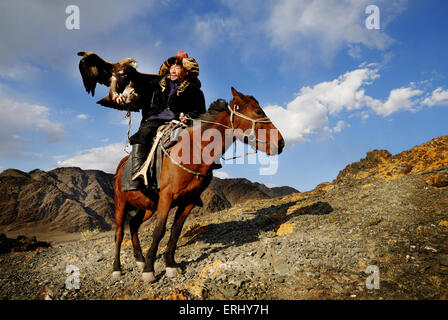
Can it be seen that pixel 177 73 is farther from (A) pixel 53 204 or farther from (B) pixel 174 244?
(A) pixel 53 204

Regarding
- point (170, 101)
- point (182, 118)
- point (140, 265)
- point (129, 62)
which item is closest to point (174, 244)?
point (140, 265)

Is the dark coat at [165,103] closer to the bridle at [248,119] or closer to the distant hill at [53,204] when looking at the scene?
the bridle at [248,119]

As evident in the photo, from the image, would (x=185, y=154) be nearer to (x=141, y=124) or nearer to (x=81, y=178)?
(x=141, y=124)

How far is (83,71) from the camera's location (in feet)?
16.9

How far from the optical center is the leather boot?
4.85m

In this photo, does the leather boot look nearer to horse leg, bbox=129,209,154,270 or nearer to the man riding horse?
the man riding horse

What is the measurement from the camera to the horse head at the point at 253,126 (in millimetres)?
4410

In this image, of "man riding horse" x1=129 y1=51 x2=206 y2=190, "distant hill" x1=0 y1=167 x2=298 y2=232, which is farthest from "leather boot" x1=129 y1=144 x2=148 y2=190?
"distant hill" x1=0 y1=167 x2=298 y2=232

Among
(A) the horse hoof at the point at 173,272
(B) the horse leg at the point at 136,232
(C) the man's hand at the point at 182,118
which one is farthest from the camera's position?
(B) the horse leg at the point at 136,232

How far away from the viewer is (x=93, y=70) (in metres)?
5.23

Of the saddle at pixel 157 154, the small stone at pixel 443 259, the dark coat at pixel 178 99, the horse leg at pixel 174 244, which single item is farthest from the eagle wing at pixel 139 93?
the small stone at pixel 443 259

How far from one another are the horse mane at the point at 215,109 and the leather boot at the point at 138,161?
59.3 inches

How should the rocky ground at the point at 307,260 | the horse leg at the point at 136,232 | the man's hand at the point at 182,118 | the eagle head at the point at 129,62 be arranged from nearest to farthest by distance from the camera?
the rocky ground at the point at 307,260 < the man's hand at the point at 182,118 < the eagle head at the point at 129,62 < the horse leg at the point at 136,232
